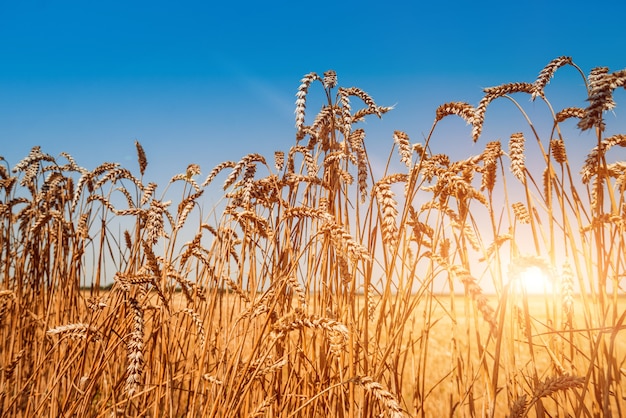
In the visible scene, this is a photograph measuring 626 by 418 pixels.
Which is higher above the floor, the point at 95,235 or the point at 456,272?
the point at 95,235

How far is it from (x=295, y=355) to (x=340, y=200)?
2.06ft

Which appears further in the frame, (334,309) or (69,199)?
(69,199)

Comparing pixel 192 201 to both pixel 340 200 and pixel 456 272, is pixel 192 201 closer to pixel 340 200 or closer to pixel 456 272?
pixel 340 200

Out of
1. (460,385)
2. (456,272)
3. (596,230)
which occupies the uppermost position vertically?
(596,230)

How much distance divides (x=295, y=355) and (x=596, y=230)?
46.6 inches

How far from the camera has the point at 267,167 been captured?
2059 millimetres

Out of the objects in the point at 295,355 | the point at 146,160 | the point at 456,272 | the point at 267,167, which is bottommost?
the point at 295,355

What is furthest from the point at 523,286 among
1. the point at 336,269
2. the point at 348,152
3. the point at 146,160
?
the point at 146,160

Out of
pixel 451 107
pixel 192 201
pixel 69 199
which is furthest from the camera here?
pixel 69 199

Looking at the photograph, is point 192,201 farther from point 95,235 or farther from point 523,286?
point 523,286

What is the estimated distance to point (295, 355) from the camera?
67.2 inches

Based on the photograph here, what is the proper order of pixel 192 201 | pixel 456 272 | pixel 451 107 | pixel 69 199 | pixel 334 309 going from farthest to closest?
pixel 69 199
pixel 192 201
pixel 334 309
pixel 451 107
pixel 456 272

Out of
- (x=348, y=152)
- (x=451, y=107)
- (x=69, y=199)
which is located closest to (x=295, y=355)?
(x=348, y=152)

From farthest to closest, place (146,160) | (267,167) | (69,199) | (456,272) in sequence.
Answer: (69,199)
(146,160)
(267,167)
(456,272)
